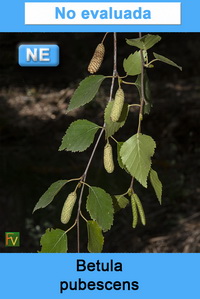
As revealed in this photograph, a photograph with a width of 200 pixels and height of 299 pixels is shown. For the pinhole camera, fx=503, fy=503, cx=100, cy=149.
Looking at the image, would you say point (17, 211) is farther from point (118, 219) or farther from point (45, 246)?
point (45, 246)

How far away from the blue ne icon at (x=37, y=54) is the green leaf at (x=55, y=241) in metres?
0.42

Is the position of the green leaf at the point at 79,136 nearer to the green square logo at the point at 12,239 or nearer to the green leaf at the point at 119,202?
the green leaf at the point at 119,202

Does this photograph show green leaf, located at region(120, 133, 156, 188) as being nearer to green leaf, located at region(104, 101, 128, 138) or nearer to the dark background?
green leaf, located at region(104, 101, 128, 138)

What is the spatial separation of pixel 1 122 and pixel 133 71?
2.01 metres

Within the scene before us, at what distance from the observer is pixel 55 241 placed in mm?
604

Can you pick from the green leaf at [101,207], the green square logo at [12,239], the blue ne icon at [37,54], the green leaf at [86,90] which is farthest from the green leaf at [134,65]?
the green square logo at [12,239]

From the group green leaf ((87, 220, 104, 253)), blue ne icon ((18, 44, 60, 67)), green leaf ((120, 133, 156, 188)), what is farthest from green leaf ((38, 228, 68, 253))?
blue ne icon ((18, 44, 60, 67))

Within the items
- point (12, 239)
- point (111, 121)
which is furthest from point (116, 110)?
point (12, 239)

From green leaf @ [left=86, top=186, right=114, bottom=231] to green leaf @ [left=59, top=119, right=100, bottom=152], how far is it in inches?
2.1

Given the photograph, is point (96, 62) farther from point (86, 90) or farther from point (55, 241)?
point (55, 241)

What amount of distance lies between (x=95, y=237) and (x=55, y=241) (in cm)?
5

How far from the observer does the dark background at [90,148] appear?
1836 millimetres

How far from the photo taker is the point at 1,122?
2520 millimetres

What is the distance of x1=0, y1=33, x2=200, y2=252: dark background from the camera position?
1.84 meters
